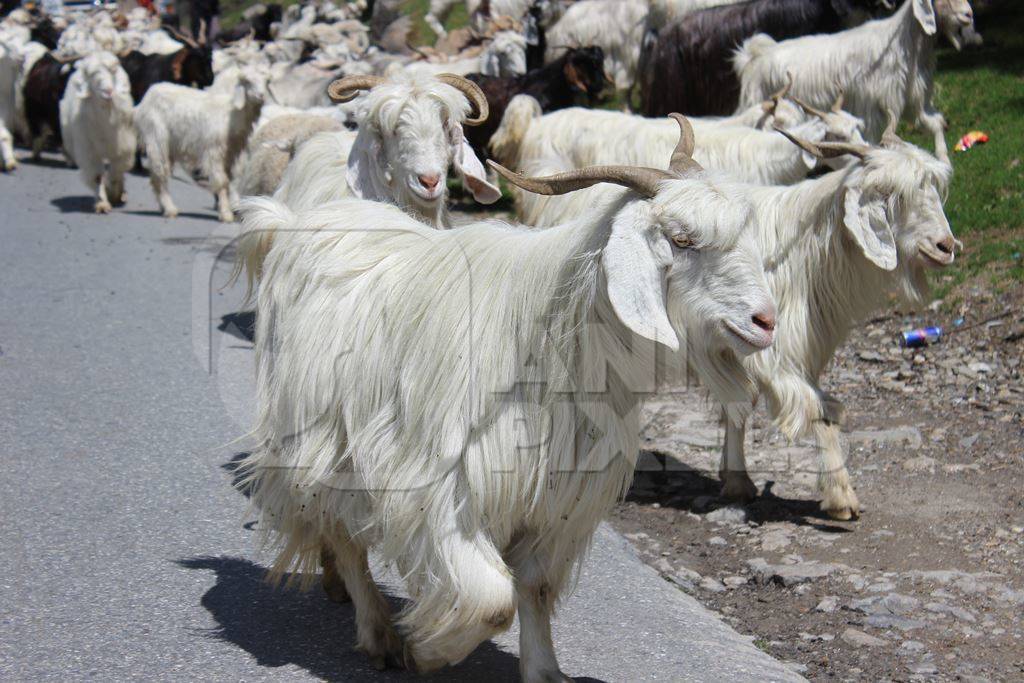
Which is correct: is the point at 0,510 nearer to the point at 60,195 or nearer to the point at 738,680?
the point at 738,680

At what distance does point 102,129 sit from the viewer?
13.4m

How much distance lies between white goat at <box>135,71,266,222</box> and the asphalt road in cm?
498

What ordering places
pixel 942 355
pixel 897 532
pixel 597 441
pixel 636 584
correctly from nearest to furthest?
pixel 597 441 < pixel 636 584 < pixel 897 532 < pixel 942 355

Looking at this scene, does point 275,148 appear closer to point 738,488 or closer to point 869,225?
point 738,488

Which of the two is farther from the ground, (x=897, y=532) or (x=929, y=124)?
(x=929, y=124)

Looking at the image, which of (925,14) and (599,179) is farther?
(925,14)

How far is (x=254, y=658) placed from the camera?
12.5 ft

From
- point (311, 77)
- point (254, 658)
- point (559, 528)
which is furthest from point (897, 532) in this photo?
point (311, 77)

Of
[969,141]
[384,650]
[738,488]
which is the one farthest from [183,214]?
[384,650]

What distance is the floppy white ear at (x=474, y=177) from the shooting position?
5383mm

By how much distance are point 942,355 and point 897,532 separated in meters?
2.60

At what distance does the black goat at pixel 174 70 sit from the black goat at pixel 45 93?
3.30ft

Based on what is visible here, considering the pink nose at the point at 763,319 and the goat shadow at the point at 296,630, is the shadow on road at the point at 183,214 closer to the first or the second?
the goat shadow at the point at 296,630

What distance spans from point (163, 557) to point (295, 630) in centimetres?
77
